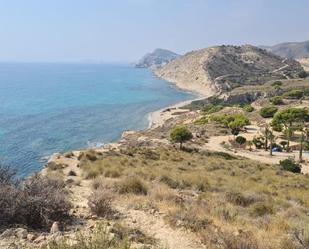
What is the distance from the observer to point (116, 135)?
238 ft

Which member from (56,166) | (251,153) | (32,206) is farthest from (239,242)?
(251,153)

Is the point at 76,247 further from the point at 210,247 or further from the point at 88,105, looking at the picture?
the point at 88,105

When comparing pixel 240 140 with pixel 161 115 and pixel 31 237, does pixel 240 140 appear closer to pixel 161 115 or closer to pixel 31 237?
pixel 31 237

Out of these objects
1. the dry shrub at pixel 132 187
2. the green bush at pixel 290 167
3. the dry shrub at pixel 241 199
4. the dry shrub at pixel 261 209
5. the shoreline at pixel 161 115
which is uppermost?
the dry shrub at pixel 132 187

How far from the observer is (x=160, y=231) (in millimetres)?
10055

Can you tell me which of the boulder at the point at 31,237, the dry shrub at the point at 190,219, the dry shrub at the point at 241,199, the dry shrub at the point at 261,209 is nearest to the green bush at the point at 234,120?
the dry shrub at the point at 241,199

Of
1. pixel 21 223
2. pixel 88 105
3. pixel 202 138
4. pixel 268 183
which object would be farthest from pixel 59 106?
pixel 21 223

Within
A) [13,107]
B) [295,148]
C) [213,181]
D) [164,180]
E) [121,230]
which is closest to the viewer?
[121,230]

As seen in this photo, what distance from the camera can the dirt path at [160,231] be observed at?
9.12 metres

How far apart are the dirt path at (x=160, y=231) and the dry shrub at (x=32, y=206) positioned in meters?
1.75

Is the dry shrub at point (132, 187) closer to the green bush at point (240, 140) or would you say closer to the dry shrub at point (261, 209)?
the dry shrub at point (261, 209)

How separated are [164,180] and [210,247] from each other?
9.67 meters

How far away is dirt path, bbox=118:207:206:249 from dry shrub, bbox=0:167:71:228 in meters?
1.75

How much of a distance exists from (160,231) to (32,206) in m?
3.10
